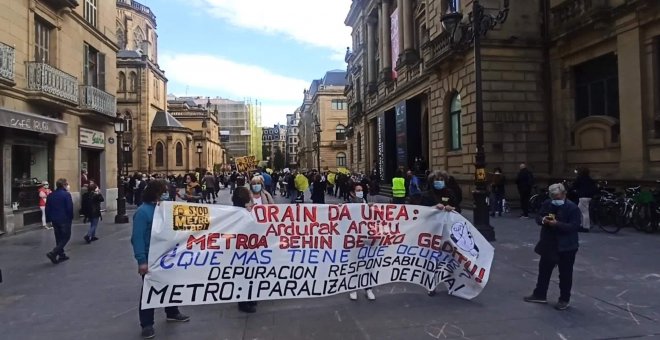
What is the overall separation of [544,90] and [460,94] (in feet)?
10.8

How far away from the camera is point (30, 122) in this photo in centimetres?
1433

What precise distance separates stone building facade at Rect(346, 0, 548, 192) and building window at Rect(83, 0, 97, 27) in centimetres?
1533

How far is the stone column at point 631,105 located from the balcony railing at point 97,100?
759 inches

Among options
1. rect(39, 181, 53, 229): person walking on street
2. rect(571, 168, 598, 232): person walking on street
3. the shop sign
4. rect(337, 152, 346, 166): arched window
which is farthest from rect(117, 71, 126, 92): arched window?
rect(571, 168, 598, 232): person walking on street

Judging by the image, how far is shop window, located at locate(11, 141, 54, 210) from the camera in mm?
15406

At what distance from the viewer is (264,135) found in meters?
149

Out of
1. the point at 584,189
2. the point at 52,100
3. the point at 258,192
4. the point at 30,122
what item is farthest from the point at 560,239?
the point at 52,100

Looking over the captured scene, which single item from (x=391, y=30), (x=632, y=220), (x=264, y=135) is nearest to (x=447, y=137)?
(x=632, y=220)

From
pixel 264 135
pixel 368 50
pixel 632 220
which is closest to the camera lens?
pixel 632 220

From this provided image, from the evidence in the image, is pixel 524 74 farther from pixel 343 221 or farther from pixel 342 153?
pixel 342 153

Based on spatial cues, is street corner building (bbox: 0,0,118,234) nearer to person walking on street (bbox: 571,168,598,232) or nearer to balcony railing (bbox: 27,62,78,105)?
balcony railing (bbox: 27,62,78,105)

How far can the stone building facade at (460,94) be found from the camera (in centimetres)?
1927

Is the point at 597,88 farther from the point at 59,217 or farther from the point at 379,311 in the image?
the point at 59,217

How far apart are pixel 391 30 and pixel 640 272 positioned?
28.7 m
